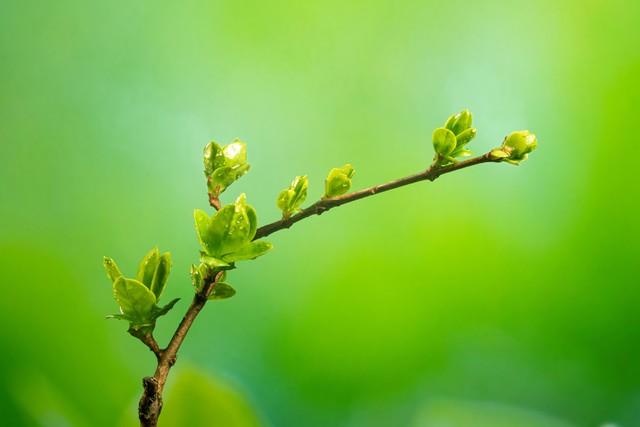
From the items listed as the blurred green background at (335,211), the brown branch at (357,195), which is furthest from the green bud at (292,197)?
the blurred green background at (335,211)

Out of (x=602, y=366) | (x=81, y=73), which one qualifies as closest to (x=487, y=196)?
(x=602, y=366)

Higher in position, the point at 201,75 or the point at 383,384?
the point at 201,75

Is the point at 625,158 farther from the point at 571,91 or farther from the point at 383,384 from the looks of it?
the point at 383,384

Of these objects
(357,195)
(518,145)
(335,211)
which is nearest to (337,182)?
(357,195)

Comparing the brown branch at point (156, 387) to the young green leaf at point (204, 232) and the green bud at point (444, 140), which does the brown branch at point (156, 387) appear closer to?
the young green leaf at point (204, 232)

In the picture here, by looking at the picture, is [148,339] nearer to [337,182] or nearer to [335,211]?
[337,182]

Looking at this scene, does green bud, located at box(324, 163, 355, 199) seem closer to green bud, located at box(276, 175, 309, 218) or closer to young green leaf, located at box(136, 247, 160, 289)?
green bud, located at box(276, 175, 309, 218)
